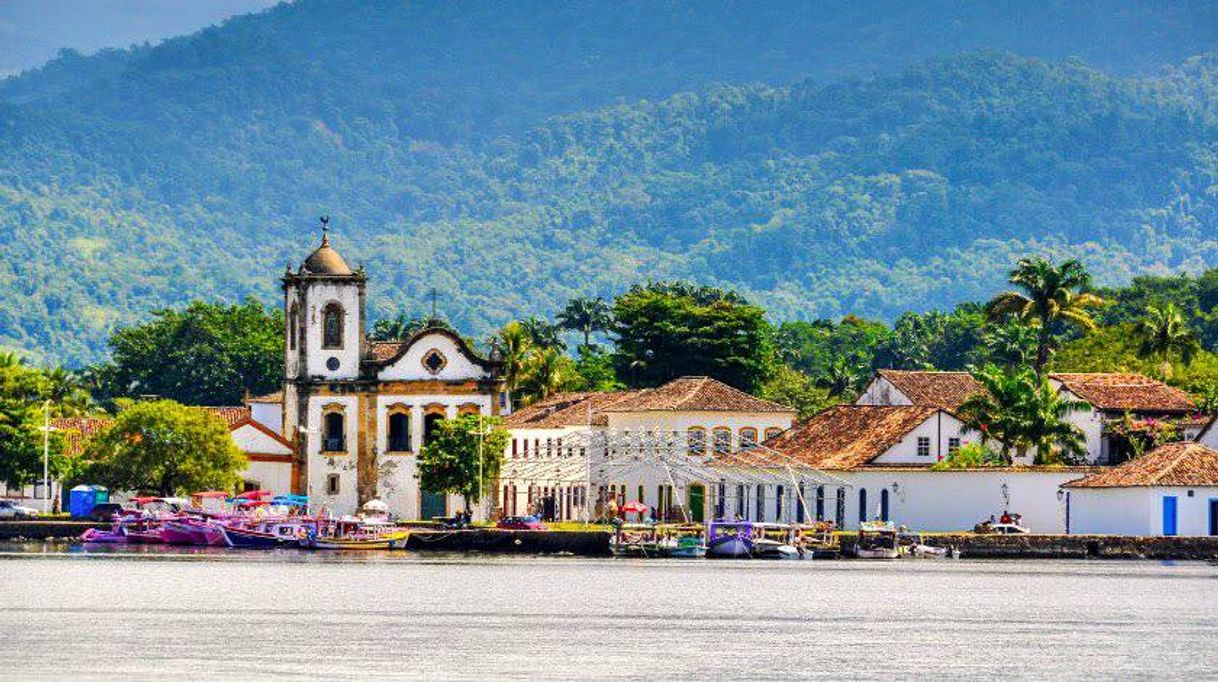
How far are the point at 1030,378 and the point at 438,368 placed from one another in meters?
31.0

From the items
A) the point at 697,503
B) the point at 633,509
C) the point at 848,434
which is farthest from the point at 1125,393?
the point at 633,509

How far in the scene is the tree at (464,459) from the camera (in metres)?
117

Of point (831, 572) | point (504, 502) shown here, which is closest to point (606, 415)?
point (504, 502)

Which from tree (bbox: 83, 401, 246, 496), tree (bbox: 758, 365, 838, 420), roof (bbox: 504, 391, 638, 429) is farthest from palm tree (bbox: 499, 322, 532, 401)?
tree (bbox: 83, 401, 246, 496)

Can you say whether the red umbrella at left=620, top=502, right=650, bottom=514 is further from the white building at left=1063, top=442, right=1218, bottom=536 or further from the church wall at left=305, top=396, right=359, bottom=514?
the white building at left=1063, top=442, right=1218, bottom=536

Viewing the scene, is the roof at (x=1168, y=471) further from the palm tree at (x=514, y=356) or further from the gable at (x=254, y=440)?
the palm tree at (x=514, y=356)

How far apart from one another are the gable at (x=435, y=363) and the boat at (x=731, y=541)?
23.6m

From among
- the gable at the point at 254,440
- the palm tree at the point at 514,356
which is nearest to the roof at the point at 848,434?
the gable at the point at 254,440

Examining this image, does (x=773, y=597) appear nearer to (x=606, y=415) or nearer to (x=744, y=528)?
(x=744, y=528)

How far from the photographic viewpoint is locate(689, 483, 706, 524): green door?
386ft

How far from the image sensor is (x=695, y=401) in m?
120

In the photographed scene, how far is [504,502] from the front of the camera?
412ft

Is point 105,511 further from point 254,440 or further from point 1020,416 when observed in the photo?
point 1020,416

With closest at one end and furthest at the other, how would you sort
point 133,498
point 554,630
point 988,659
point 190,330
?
point 988,659 → point 554,630 → point 133,498 → point 190,330
